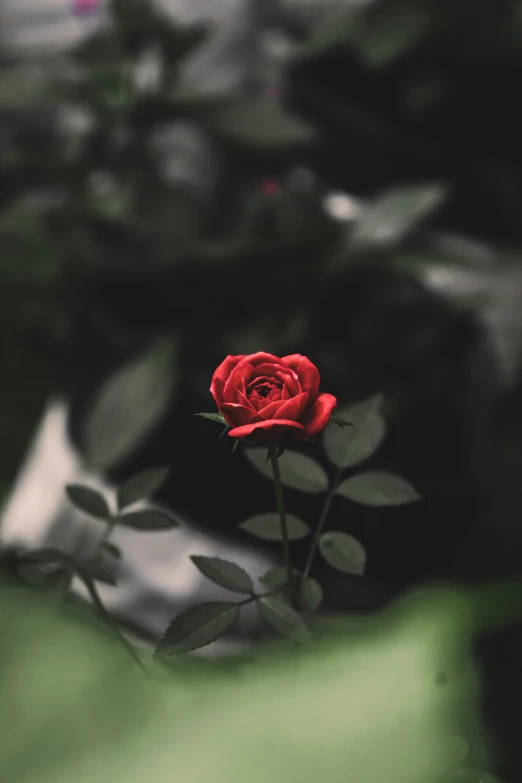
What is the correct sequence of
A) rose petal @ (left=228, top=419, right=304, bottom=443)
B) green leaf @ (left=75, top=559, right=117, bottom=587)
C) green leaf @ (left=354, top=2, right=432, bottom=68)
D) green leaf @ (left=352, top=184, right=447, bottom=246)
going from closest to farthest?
rose petal @ (left=228, top=419, right=304, bottom=443), green leaf @ (left=75, top=559, right=117, bottom=587), green leaf @ (left=352, top=184, right=447, bottom=246), green leaf @ (left=354, top=2, right=432, bottom=68)

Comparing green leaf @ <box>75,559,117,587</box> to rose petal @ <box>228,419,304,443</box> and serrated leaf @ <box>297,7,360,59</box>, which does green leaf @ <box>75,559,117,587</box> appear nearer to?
rose petal @ <box>228,419,304,443</box>

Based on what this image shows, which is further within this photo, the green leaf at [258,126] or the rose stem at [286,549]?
the green leaf at [258,126]

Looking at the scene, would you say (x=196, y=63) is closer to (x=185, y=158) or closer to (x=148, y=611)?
(x=185, y=158)

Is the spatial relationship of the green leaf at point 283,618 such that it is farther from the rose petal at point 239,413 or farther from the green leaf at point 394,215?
the green leaf at point 394,215

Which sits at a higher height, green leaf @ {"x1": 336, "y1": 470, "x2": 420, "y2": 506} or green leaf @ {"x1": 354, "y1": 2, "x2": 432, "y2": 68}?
green leaf @ {"x1": 354, "y1": 2, "x2": 432, "y2": 68}

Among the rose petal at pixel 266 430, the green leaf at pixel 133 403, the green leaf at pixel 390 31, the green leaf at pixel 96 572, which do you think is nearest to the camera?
the rose petal at pixel 266 430

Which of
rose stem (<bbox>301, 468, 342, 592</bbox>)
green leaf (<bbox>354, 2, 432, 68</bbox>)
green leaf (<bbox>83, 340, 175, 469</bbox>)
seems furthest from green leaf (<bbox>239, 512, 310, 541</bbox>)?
green leaf (<bbox>354, 2, 432, 68</bbox>)

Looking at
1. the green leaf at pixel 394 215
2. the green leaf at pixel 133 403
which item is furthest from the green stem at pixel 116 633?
the green leaf at pixel 394 215
